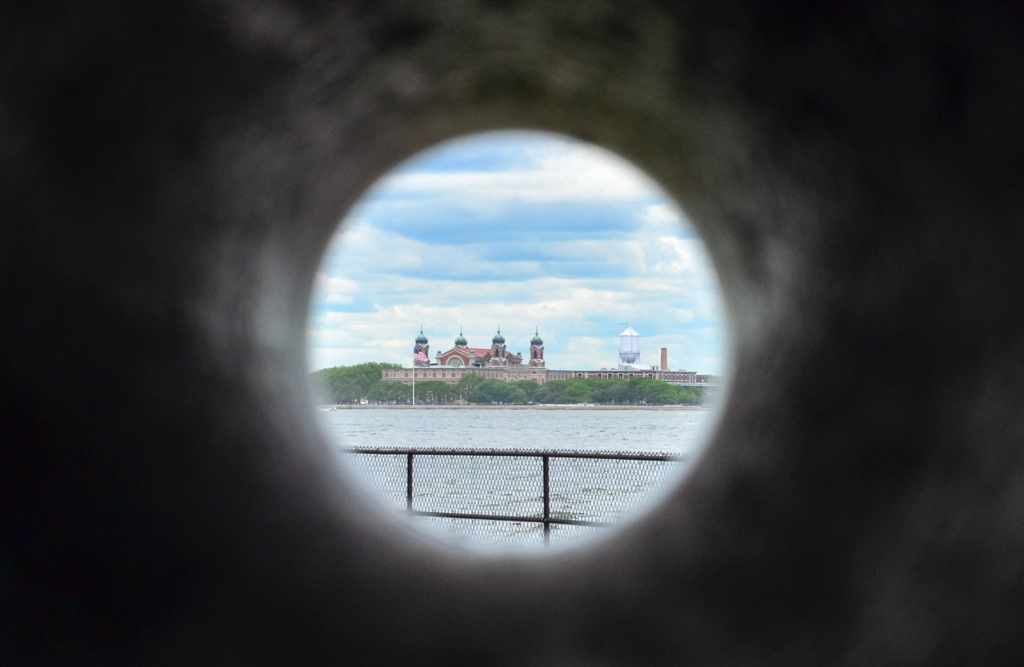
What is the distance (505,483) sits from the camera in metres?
9.53

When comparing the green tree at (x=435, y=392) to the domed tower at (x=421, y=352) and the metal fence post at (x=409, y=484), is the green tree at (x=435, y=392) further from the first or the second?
the metal fence post at (x=409, y=484)

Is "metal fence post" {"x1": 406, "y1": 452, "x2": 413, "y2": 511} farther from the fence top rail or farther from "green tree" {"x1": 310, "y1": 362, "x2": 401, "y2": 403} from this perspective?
"green tree" {"x1": 310, "y1": 362, "x2": 401, "y2": 403}

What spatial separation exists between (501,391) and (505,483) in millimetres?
69047

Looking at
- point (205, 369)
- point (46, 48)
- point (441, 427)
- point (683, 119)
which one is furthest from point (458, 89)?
point (441, 427)

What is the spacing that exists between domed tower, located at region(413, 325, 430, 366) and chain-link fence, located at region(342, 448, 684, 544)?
75.2 m

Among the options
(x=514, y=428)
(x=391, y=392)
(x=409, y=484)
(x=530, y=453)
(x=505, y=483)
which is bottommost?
(x=514, y=428)

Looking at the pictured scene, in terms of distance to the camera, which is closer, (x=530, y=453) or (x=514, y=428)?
(x=530, y=453)

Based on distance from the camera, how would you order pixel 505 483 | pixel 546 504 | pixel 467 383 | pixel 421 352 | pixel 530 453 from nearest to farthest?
pixel 546 504 → pixel 530 453 → pixel 505 483 → pixel 467 383 → pixel 421 352

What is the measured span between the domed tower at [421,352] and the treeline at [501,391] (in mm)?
8549

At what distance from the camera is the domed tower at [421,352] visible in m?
88.4

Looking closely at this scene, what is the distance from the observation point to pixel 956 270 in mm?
2047

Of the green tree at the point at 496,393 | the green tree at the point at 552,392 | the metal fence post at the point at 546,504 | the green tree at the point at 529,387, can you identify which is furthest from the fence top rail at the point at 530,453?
the green tree at the point at 529,387

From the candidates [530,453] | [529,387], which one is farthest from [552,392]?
[530,453]

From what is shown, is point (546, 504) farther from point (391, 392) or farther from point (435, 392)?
point (435, 392)
